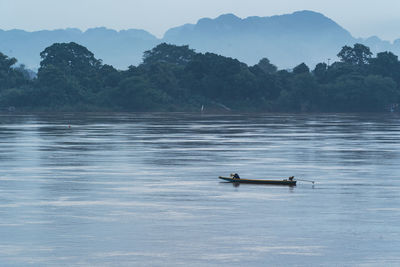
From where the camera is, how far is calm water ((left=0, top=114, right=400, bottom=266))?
858 inches

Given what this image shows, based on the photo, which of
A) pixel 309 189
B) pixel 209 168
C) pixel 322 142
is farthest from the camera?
pixel 322 142

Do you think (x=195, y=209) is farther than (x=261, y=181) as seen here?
No

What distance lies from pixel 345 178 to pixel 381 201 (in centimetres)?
904

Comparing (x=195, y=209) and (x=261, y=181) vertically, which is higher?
(x=261, y=181)

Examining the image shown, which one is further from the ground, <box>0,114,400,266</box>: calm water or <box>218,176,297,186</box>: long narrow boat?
<box>218,176,297,186</box>: long narrow boat

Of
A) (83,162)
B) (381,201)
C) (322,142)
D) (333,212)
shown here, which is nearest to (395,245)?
(333,212)

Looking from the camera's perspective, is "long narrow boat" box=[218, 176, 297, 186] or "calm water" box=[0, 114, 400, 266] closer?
"calm water" box=[0, 114, 400, 266]

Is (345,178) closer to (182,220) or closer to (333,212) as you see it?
(333,212)

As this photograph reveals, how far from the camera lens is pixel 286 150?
60.8 m

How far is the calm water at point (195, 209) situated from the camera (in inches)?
858

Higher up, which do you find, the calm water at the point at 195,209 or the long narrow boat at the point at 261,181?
the long narrow boat at the point at 261,181

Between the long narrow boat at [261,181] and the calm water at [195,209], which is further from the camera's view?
the long narrow boat at [261,181]

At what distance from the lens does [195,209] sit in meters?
29.8

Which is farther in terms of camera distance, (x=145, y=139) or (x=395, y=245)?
(x=145, y=139)
